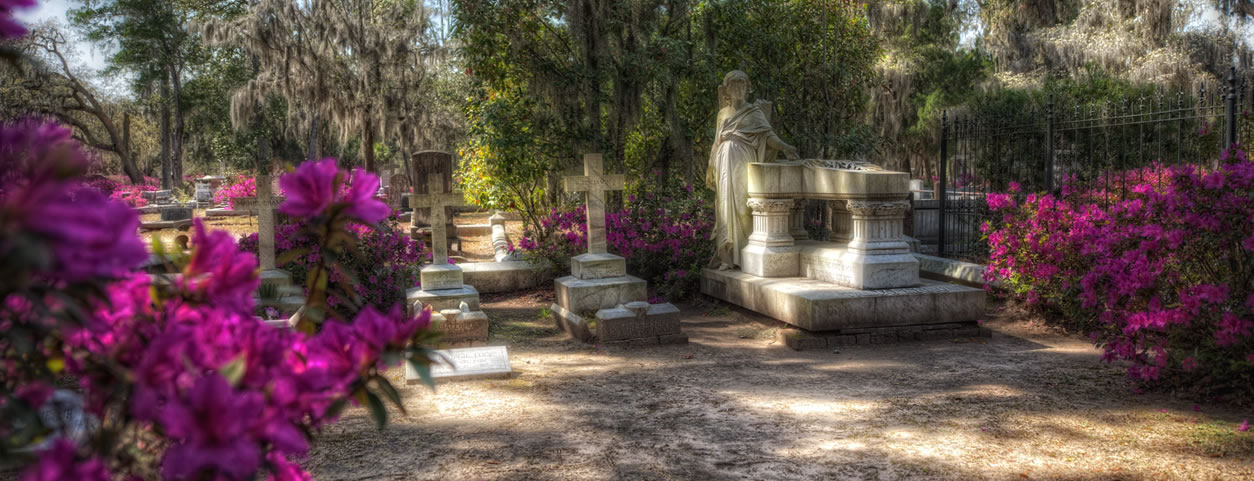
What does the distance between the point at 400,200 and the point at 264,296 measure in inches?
591

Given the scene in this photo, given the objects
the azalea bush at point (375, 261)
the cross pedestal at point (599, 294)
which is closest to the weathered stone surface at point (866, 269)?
the cross pedestal at point (599, 294)

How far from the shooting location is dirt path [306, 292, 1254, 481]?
4047 mm

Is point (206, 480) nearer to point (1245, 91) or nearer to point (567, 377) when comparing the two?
point (567, 377)

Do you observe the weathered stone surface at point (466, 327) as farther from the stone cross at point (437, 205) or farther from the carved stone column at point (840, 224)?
the carved stone column at point (840, 224)

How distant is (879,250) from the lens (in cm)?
775

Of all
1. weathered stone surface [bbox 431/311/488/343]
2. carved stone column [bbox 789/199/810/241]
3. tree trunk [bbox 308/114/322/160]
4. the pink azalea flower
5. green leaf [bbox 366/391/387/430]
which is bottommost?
weathered stone surface [bbox 431/311/488/343]

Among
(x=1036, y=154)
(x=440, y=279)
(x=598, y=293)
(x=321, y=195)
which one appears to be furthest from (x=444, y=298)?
(x=1036, y=154)

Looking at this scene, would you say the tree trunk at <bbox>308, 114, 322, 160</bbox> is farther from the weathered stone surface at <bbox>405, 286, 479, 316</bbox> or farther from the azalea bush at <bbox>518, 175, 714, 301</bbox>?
the weathered stone surface at <bbox>405, 286, 479, 316</bbox>

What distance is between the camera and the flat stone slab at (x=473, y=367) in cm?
594

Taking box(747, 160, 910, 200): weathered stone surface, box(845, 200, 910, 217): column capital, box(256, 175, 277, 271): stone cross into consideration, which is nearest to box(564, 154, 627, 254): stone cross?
box(747, 160, 910, 200): weathered stone surface

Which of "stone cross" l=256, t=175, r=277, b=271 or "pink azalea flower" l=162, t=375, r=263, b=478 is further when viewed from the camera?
"stone cross" l=256, t=175, r=277, b=271

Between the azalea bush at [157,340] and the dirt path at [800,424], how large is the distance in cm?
270

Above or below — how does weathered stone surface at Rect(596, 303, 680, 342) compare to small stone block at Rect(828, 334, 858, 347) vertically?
above

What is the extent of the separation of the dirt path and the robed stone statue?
8.08 ft
